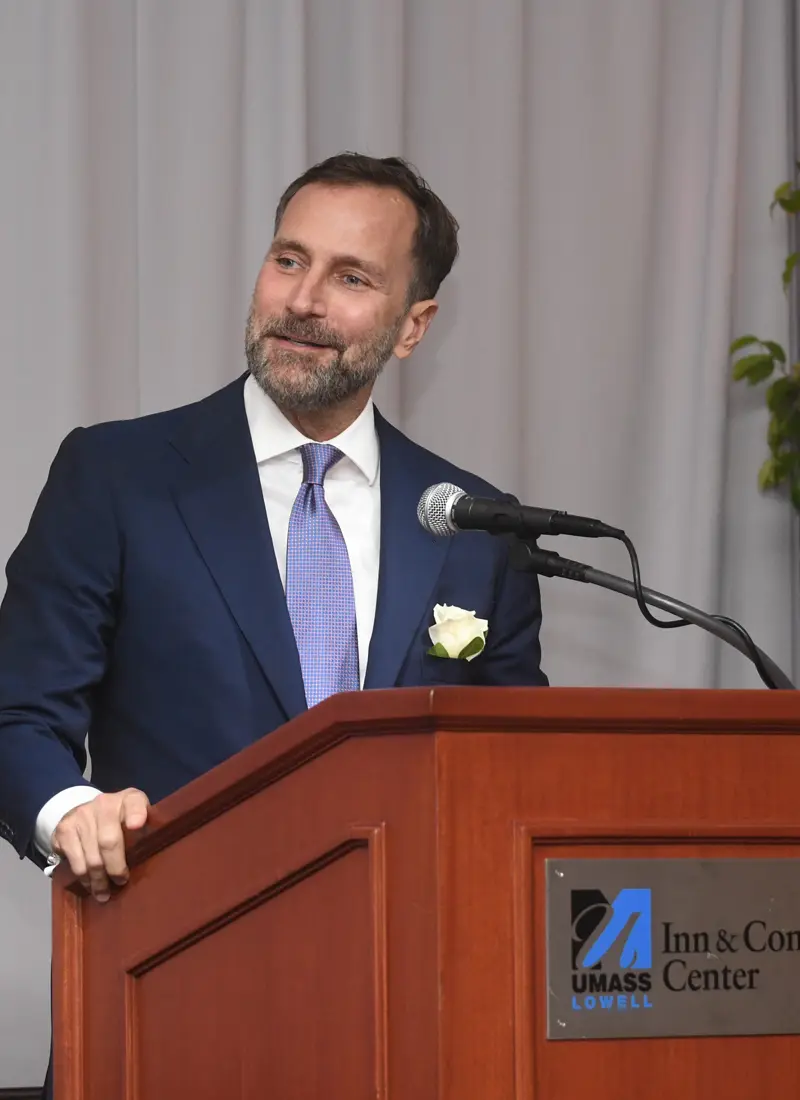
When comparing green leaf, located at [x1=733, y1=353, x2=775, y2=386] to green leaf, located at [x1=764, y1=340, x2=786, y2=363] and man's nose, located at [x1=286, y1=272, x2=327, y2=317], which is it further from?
man's nose, located at [x1=286, y1=272, x2=327, y2=317]

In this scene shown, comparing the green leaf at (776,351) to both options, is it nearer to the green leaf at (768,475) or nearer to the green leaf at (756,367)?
the green leaf at (756,367)

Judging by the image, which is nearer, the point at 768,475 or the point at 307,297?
the point at 307,297

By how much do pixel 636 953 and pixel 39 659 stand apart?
3.10 ft

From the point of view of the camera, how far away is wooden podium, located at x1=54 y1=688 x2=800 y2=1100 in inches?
43.8

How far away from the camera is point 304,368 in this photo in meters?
2.18

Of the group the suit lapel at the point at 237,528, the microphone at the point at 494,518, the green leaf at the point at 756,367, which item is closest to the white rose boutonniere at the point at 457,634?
the suit lapel at the point at 237,528

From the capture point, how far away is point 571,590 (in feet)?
10.2

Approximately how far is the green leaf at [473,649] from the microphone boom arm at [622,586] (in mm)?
323

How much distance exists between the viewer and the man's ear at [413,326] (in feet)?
7.88

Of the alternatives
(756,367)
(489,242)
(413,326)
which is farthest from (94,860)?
(756,367)

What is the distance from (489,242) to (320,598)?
1.29 meters

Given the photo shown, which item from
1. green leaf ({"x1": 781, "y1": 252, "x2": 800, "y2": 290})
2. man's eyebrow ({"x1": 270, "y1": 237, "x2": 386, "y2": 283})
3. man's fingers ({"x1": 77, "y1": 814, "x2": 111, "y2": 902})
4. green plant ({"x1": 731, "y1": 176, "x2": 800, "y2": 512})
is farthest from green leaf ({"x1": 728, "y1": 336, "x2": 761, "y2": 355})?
man's fingers ({"x1": 77, "y1": 814, "x2": 111, "y2": 902})

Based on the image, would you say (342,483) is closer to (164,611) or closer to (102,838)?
(164,611)

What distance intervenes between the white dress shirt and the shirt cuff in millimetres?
561
